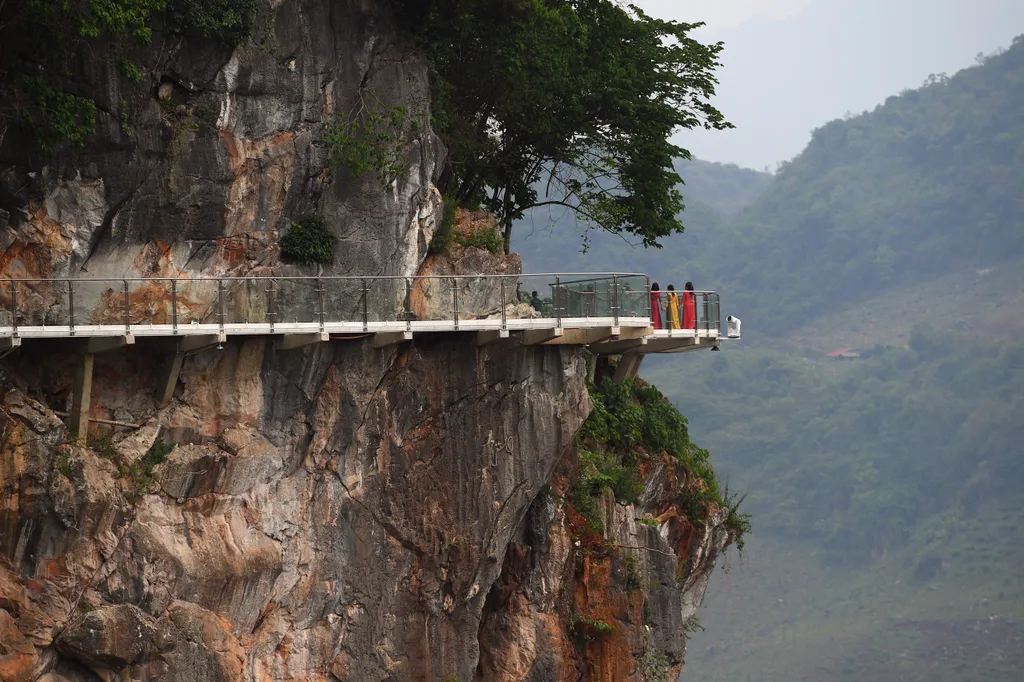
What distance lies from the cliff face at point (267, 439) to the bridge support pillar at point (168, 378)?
210 mm

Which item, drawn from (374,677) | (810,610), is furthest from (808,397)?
(374,677)

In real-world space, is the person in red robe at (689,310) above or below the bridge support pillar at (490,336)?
above

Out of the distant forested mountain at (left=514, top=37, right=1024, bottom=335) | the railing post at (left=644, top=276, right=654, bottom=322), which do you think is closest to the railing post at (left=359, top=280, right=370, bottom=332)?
the railing post at (left=644, top=276, right=654, bottom=322)

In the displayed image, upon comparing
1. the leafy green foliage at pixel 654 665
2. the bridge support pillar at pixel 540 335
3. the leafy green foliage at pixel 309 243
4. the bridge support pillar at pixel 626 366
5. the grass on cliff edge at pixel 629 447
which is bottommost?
the leafy green foliage at pixel 654 665

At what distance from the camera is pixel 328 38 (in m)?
30.5

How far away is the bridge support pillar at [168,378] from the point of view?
27.3 meters

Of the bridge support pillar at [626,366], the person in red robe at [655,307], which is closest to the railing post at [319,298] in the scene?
the person in red robe at [655,307]

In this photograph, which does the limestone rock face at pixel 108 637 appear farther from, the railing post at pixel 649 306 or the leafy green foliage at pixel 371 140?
the railing post at pixel 649 306

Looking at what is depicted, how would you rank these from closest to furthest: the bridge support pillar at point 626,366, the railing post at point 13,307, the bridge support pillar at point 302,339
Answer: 1. the railing post at point 13,307
2. the bridge support pillar at point 302,339
3. the bridge support pillar at point 626,366

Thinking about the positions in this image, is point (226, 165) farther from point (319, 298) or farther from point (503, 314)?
point (503, 314)

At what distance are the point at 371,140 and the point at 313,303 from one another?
12.6ft

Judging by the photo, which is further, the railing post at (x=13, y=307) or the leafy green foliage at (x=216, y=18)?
the leafy green foliage at (x=216, y=18)

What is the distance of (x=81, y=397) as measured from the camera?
26328 millimetres

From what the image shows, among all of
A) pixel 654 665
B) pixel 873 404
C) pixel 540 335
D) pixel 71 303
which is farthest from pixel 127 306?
pixel 873 404
